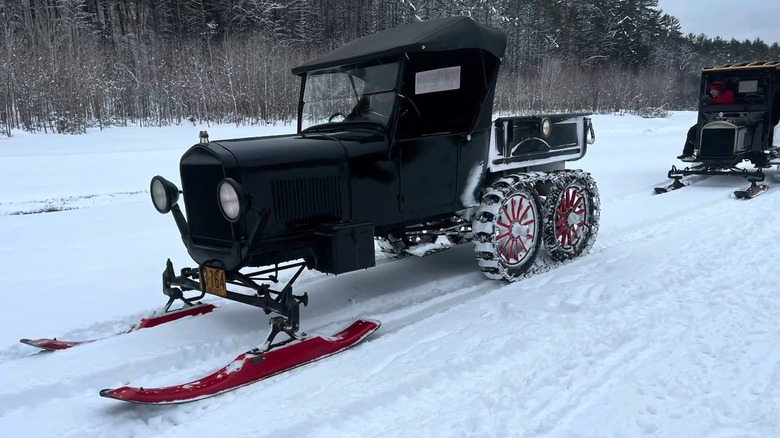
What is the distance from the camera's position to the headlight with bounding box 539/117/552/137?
578cm

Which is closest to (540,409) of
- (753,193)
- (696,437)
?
(696,437)

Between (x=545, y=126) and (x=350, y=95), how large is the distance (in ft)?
7.02

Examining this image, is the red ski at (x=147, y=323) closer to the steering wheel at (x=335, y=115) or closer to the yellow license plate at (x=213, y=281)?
the yellow license plate at (x=213, y=281)

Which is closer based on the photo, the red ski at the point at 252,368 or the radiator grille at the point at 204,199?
the red ski at the point at 252,368

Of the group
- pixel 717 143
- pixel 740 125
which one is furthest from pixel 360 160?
pixel 740 125

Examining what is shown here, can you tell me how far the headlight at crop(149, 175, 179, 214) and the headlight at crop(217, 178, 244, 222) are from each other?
685 mm

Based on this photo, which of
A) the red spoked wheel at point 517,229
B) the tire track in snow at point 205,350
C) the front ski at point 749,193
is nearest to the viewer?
the tire track in snow at point 205,350

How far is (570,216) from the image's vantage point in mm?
6082

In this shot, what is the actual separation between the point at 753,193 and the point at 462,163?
673 cm

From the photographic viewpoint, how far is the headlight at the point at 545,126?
5777 millimetres

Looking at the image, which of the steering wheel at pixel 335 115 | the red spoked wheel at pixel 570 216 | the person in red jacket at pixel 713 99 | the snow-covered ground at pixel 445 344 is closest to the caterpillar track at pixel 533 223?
the red spoked wheel at pixel 570 216

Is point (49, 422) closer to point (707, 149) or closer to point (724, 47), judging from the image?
point (707, 149)

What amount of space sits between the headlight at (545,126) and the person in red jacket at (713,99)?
7423mm

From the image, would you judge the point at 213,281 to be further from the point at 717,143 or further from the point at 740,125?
the point at 740,125
